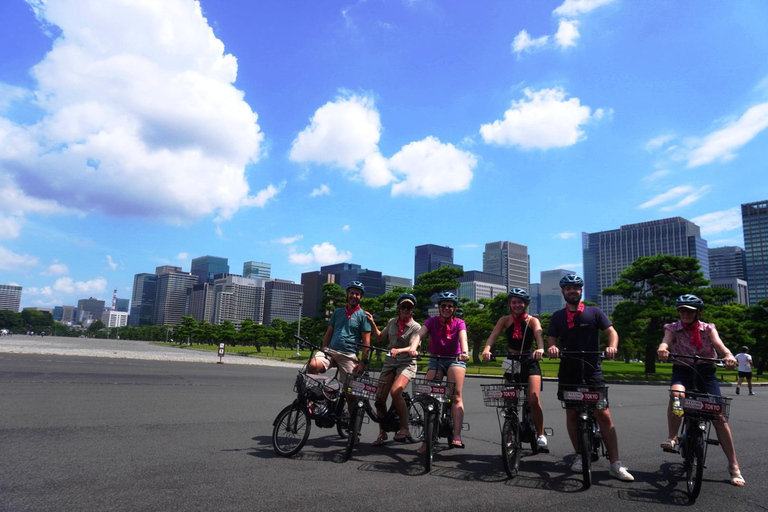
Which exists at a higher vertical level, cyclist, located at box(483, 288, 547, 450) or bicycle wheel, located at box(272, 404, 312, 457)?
cyclist, located at box(483, 288, 547, 450)

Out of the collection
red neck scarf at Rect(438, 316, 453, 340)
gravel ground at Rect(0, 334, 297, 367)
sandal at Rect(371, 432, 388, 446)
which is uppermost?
red neck scarf at Rect(438, 316, 453, 340)

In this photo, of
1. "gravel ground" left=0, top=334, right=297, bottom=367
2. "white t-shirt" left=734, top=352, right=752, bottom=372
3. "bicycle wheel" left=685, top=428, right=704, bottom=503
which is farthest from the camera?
"gravel ground" left=0, top=334, right=297, bottom=367

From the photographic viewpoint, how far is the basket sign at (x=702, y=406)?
4.57 meters

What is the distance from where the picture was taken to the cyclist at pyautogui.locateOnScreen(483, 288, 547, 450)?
5.58 m

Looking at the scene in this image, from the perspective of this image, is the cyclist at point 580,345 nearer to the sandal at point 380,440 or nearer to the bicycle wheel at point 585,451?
the bicycle wheel at point 585,451

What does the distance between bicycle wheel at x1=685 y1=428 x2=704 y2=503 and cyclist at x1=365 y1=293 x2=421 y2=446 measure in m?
2.74

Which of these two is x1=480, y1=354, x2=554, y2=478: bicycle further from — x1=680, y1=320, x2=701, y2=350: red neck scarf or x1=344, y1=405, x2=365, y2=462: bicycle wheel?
x1=680, y1=320, x2=701, y2=350: red neck scarf

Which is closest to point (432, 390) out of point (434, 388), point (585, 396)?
point (434, 388)

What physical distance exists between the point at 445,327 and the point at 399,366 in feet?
2.37

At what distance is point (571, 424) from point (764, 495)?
67.2 inches

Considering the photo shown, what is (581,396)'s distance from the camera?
4875mm

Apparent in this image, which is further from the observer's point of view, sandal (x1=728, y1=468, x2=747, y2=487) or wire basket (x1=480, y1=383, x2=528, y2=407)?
wire basket (x1=480, y1=383, x2=528, y2=407)

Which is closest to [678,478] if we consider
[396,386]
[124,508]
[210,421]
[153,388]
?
[396,386]

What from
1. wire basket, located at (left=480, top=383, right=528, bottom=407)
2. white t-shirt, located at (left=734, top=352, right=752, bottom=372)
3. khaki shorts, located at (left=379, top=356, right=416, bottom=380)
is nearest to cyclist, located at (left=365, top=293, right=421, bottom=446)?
khaki shorts, located at (left=379, top=356, right=416, bottom=380)
